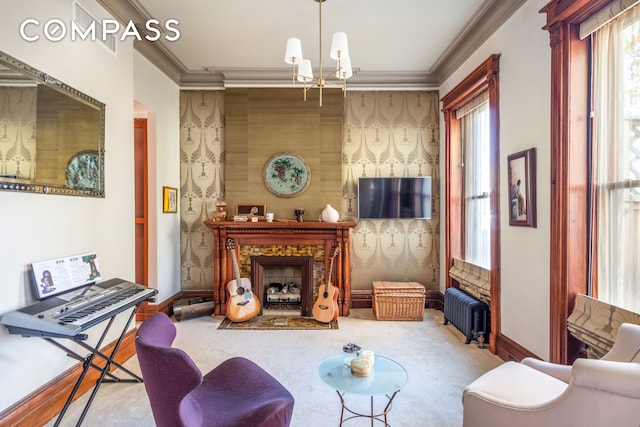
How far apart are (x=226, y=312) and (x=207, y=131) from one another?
8.13ft

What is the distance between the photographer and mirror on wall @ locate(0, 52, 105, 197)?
6.17 ft

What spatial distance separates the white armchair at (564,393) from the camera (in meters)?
1.27

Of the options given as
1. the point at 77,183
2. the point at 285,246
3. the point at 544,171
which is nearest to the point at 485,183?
the point at 544,171

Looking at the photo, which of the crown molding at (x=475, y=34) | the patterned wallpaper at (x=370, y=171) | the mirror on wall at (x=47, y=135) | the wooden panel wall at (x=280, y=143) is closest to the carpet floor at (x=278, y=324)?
the patterned wallpaper at (x=370, y=171)

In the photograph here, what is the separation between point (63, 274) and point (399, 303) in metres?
3.37

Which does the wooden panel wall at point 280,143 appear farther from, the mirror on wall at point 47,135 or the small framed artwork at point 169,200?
the mirror on wall at point 47,135

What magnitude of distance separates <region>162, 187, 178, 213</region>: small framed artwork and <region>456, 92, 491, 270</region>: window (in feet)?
12.1

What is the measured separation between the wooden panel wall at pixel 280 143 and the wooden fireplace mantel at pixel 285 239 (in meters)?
0.35

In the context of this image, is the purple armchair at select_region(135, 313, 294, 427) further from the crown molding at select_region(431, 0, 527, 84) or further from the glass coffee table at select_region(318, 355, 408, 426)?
the crown molding at select_region(431, 0, 527, 84)

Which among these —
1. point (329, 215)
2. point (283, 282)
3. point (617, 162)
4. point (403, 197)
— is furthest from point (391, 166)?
point (617, 162)

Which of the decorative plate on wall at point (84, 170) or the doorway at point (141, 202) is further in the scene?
the doorway at point (141, 202)

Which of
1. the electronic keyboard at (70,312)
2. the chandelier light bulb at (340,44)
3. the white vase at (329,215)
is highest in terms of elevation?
the chandelier light bulb at (340,44)

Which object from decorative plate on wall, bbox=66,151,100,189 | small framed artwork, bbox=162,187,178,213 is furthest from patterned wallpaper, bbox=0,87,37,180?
small framed artwork, bbox=162,187,178,213

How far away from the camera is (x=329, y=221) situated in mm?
4312
